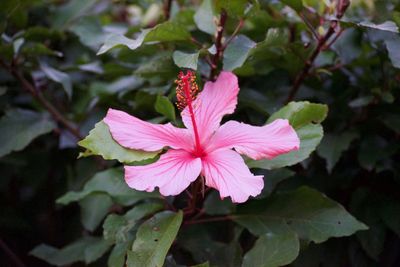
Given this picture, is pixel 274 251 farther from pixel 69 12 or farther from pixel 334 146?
pixel 69 12

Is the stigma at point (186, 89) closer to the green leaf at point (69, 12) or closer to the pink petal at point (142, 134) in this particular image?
the pink petal at point (142, 134)

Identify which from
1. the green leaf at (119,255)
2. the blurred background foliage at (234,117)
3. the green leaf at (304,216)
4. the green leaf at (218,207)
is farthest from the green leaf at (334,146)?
the green leaf at (119,255)

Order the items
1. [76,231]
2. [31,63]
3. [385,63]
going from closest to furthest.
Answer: [385,63]
[31,63]
[76,231]

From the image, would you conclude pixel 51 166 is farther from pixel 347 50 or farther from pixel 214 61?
pixel 347 50

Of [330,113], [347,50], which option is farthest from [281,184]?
[347,50]

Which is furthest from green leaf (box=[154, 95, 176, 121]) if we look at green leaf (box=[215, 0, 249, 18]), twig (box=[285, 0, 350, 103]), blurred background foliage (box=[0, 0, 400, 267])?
twig (box=[285, 0, 350, 103])

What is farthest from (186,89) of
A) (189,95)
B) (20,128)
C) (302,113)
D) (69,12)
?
(69,12)

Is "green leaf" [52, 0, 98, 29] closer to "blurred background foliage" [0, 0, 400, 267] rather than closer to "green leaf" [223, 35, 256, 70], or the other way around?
"blurred background foliage" [0, 0, 400, 267]
